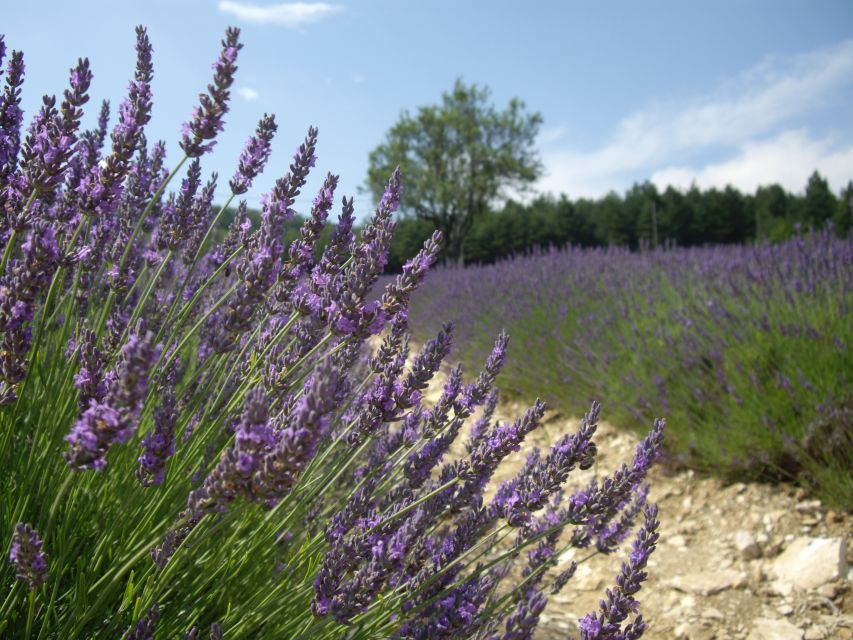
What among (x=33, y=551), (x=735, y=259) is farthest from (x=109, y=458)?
(x=735, y=259)

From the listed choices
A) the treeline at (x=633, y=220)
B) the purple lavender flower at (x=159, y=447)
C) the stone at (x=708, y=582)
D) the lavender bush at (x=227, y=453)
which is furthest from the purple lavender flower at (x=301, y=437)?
the treeline at (x=633, y=220)

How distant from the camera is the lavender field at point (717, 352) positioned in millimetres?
3635

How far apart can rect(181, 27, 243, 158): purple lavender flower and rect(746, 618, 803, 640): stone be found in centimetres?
284

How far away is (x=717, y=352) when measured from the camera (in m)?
4.24

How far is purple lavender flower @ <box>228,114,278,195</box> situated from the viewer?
1.86 m

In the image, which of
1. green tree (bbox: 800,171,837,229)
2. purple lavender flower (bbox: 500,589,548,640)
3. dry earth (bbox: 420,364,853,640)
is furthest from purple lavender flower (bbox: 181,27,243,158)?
green tree (bbox: 800,171,837,229)

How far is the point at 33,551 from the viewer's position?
107 centimetres

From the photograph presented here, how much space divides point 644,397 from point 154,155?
3.44 metres

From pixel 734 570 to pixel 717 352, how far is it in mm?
1410

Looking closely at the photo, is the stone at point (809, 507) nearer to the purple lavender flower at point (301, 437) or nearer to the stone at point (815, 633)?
the stone at point (815, 633)

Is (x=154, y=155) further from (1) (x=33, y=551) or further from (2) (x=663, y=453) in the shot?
(2) (x=663, y=453)

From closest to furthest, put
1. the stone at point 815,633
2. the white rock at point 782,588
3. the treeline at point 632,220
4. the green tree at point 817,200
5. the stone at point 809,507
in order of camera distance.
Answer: the stone at point 815,633 → the white rock at point 782,588 → the stone at point 809,507 → the green tree at point 817,200 → the treeline at point 632,220

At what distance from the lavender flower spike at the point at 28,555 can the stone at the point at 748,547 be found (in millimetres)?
3362

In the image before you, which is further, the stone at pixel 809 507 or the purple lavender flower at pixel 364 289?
the stone at pixel 809 507
